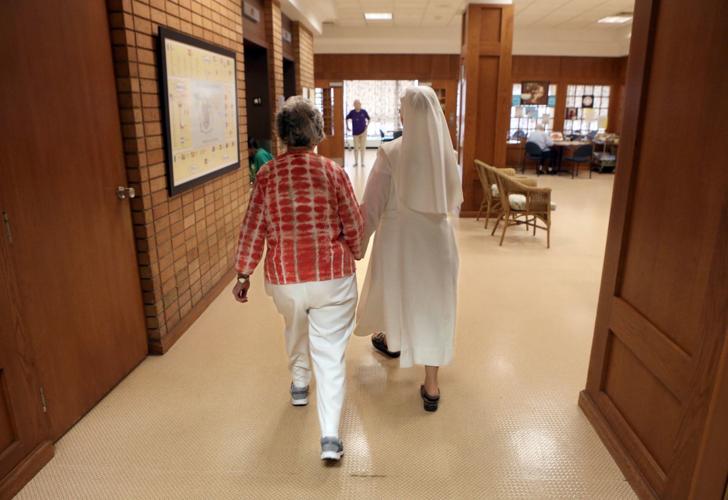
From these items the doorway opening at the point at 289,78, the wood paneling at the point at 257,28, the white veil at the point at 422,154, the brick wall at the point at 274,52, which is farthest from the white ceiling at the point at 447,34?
the white veil at the point at 422,154

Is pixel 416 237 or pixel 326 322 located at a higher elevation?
pixel 416 237

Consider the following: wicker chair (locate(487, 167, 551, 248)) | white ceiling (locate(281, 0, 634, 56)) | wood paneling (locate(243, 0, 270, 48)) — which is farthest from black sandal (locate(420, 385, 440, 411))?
white ceiling (locate(281, 0, 634, 56))

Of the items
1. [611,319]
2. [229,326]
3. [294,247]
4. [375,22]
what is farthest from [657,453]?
[375,22]

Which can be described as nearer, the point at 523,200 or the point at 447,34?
the point at 523,200

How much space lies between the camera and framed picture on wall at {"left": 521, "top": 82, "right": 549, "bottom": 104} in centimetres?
1272

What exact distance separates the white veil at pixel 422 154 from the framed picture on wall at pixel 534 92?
38.4 ft

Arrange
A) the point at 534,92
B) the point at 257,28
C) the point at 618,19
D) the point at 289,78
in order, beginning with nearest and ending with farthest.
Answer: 1. the point at 257,28
2. the point at 289,78
3. the point at 618,19
4. the point at 534,92

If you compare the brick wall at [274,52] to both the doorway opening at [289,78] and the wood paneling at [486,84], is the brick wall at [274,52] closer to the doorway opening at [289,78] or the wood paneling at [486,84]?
the doorway opening at [289,78]

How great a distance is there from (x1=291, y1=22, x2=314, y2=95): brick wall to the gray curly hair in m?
6.80

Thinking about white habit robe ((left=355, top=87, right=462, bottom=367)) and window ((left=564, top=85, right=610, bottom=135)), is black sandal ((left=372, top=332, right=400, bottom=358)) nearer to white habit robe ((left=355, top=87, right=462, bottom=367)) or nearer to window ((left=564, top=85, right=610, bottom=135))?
white habit robe ((left=355, top=87, right=462, bottom=367))

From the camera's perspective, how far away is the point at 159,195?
299 centimetres

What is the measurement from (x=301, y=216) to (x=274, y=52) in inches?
209

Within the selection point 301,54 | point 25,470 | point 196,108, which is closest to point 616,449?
point 25,470

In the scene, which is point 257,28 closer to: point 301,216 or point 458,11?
point 301,216
